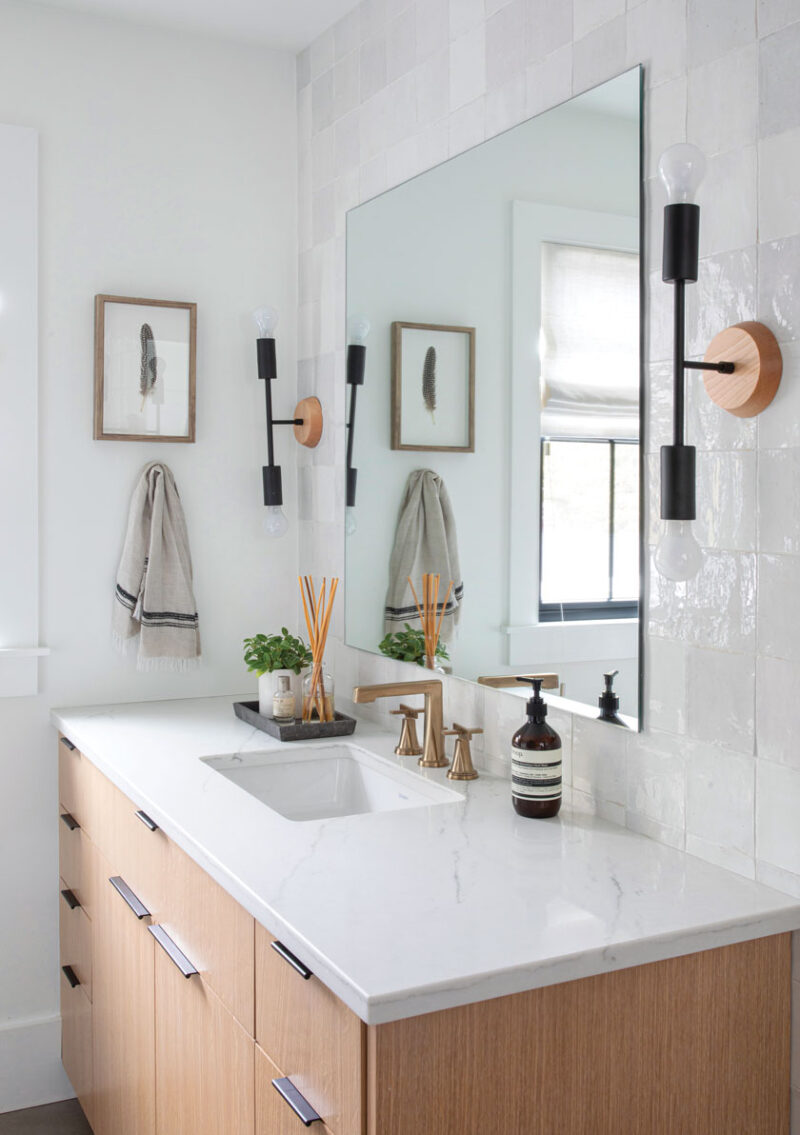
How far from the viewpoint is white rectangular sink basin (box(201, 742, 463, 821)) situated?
2.10 meters

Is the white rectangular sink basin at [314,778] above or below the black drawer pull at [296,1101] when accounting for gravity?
above

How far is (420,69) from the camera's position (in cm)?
220

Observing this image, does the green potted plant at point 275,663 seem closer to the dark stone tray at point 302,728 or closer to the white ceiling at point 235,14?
the dark stone tray at point 302,728

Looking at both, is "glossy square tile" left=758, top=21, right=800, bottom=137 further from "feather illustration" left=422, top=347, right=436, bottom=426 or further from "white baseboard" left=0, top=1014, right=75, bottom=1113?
"white baseboard" left=0, top=1014, right=75, bottom=1113

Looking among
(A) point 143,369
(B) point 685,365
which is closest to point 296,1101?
(B) point 685,365

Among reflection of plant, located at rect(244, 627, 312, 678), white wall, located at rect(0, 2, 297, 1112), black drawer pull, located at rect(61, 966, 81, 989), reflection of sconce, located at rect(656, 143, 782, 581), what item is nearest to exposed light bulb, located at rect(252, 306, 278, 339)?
white wall, located at rect(0, 2, 297, 1112)

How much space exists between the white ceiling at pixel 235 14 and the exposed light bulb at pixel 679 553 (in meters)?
1.76

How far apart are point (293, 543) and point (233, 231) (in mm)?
836

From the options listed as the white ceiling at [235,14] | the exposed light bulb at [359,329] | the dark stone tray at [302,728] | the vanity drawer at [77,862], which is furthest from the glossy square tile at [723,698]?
the white ceiling at [235,14]

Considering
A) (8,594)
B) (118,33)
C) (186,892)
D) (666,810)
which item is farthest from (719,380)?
(118,33)

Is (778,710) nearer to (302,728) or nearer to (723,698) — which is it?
(723,698)

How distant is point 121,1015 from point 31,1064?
0.69 metres

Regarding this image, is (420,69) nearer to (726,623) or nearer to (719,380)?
(719,380)

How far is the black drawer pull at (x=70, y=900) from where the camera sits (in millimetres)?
2435
